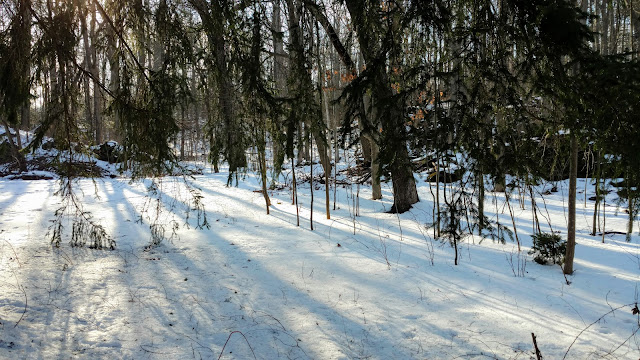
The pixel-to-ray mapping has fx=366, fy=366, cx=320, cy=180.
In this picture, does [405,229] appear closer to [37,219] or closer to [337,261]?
[337,261]

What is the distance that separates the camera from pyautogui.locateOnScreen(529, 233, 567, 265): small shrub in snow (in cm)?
487

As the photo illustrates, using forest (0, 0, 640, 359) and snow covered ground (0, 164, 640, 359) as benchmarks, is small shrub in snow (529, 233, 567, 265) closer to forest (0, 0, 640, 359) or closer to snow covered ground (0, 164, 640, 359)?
forest (0, 0, 640, 359)

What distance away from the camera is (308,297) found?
13.7 feet

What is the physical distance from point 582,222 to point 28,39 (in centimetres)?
912

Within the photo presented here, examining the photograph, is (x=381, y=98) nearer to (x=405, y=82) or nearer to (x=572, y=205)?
(x=405, y=82)

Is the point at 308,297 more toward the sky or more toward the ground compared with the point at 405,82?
more toward the ground

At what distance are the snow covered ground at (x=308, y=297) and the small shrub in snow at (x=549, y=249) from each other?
5.9 inches

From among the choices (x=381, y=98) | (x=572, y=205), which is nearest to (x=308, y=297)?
(x=381, y=98)

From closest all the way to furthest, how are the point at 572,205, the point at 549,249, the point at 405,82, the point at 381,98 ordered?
1. the point at 381,98
2. the point at 405,82
3. the point at 572,205
4. the point at 549,249

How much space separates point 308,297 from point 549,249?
331 centimetres

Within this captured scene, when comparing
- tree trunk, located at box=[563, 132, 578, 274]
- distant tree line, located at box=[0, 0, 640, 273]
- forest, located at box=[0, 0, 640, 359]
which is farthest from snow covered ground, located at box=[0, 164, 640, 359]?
distant tree line, located at box=[0, 0, 640, 273]

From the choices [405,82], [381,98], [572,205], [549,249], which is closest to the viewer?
[381,98]

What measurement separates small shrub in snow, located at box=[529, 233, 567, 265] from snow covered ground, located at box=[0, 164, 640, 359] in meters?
0.15

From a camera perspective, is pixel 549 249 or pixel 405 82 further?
pixel 549 249
